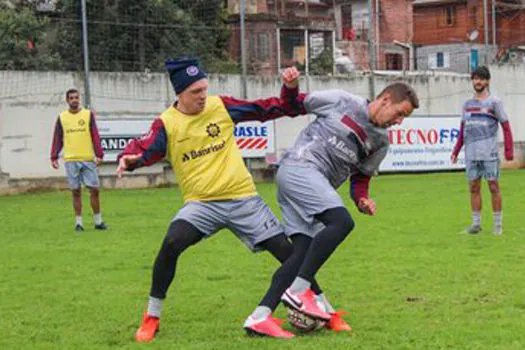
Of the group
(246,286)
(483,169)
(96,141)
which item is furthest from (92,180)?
(246,286)

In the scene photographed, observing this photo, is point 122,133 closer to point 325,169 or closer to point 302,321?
point 325,169

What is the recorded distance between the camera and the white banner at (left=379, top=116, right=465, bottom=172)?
27.8m

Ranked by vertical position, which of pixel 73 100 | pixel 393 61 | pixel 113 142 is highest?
pixel 393 61

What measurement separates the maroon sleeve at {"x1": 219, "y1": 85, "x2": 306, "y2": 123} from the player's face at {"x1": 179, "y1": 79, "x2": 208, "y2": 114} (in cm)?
23

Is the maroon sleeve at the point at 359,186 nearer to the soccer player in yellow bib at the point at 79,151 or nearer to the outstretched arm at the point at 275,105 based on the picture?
the outstretched arm at the point at 275,105

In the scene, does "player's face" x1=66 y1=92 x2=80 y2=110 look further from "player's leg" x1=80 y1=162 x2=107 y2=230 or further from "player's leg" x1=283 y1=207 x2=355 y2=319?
"player's leg" x1=283 y1=207 x2=355 y2=319

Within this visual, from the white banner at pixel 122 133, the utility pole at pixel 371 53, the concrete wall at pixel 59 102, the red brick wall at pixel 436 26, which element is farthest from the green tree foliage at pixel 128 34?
the red brick wall at pixel 436 26

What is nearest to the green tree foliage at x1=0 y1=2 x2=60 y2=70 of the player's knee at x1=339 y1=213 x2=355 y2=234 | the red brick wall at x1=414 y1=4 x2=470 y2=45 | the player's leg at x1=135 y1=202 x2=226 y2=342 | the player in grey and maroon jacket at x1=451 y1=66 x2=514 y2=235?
the player in grey and maroon jacket at x1=451 y1=66 x2=514 y2=235

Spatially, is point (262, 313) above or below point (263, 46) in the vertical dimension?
below

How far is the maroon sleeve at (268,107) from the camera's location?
6.76m

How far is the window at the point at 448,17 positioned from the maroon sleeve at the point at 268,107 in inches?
1968

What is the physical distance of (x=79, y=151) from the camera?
1465 centimetres

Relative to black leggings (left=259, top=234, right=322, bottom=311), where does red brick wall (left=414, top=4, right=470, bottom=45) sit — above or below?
above

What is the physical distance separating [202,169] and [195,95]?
53 cm
